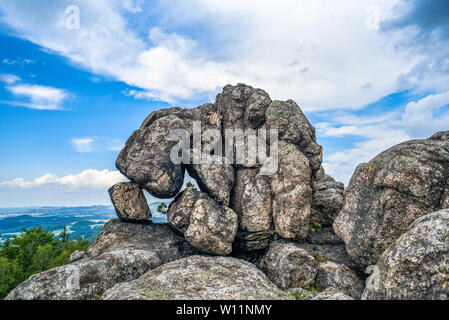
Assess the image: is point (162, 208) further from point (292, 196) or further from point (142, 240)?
point (292, 196)

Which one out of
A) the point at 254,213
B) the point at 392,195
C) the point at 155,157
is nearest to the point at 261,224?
the point at 254,213

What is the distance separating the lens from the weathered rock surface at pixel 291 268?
19.9m

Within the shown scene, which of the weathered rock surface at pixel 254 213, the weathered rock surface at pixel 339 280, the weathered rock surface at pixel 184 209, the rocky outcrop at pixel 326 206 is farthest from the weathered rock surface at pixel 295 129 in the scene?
the weathered rock surface at pixel 184 209

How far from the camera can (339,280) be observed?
61.9ft

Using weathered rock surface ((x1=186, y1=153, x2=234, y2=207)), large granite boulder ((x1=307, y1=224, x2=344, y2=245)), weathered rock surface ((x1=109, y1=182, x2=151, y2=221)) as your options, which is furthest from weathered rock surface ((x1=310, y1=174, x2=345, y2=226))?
weathered rock surface ((x1=109, y1=182, x2=151, y2=221))

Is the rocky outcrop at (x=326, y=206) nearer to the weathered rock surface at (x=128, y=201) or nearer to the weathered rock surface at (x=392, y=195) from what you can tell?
the weathered rock surface at (x=392, y=195)

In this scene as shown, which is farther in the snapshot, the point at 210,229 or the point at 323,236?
the point at 323,236

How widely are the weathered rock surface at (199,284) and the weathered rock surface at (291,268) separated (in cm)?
263

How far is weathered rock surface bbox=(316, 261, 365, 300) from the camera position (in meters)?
18.3

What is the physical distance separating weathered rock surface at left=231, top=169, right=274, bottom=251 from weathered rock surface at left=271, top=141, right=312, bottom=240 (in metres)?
0.82

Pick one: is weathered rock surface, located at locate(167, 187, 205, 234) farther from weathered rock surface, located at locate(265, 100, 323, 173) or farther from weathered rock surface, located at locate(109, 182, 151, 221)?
weathered rock surface, located at locate(265, 100, 323, 173)

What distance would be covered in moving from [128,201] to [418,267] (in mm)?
23623
